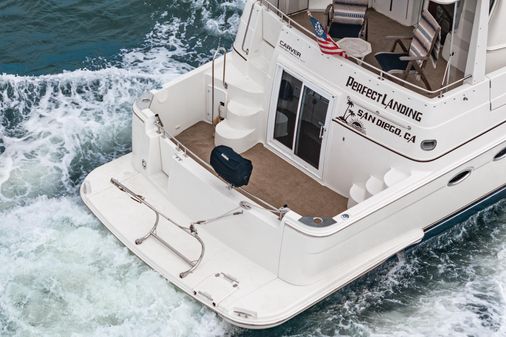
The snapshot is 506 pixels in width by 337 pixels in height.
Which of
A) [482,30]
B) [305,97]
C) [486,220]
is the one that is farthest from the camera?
[486,220]

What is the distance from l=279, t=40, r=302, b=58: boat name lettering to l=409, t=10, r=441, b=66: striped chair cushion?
4.73 ft

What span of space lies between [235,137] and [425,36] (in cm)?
292

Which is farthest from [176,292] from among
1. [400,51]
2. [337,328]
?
[400,51]

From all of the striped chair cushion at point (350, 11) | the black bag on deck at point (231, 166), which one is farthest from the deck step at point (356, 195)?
the striped chair cushion at point (350, 11)

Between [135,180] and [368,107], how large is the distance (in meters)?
3.42

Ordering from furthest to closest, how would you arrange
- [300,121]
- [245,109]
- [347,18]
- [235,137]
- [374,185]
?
1. [245,109]
2. [235,137]
3. [347,18]
4. [300,121]
5. [374,185]

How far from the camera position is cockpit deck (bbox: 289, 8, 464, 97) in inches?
446

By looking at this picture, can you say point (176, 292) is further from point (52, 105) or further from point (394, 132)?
point (52, 105)

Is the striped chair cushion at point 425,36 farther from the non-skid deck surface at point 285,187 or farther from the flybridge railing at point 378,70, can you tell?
the non-skid deck surface at point 285,187

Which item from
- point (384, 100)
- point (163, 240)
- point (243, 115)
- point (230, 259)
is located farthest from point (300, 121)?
point (163, 240)

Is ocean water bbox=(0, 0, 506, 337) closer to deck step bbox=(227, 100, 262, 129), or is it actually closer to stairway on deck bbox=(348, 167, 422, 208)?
stairway on deck bbox=(348, 167, 422, 208)

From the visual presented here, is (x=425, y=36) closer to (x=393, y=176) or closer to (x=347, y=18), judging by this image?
(x=347, y=18)

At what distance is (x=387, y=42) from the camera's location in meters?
12.2

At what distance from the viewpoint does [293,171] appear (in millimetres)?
12016
